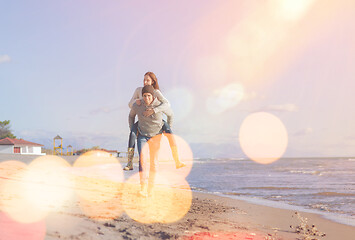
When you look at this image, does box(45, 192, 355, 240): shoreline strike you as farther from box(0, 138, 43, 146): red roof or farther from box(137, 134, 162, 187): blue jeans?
box(0, 138, 43, 146): red roof

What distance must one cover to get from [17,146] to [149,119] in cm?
5593

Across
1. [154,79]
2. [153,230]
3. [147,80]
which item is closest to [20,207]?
[153,230]

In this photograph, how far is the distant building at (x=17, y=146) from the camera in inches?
2101

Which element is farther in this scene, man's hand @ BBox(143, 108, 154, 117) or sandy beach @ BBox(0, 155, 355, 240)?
man's hand @ BBox(143, 108, 154, 117)

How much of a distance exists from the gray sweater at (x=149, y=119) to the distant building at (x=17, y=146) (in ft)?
180

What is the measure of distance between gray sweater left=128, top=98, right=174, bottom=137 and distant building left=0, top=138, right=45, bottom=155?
54770 millimetres

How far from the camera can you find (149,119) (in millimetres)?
5957

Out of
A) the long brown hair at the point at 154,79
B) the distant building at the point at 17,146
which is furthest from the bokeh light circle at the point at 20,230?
the distant building at the point at 17,146

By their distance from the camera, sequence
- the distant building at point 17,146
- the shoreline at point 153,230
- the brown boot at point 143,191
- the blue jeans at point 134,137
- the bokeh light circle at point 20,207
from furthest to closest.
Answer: the distant building at point 17,146 → the brown boot at point 143,191 → the blue jeans at point 134,137 → the bokeh light circle at point 20,207 → the shoreline at point 153,230

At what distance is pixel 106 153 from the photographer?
3127 inches

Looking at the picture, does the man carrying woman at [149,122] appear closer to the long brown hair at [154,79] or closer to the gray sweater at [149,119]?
the gray sweater at [149,119]

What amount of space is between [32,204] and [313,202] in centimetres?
1167

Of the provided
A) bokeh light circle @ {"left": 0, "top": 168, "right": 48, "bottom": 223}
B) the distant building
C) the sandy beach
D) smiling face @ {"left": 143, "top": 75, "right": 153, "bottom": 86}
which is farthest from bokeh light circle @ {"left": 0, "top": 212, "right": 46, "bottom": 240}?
the distant building

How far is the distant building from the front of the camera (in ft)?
175
